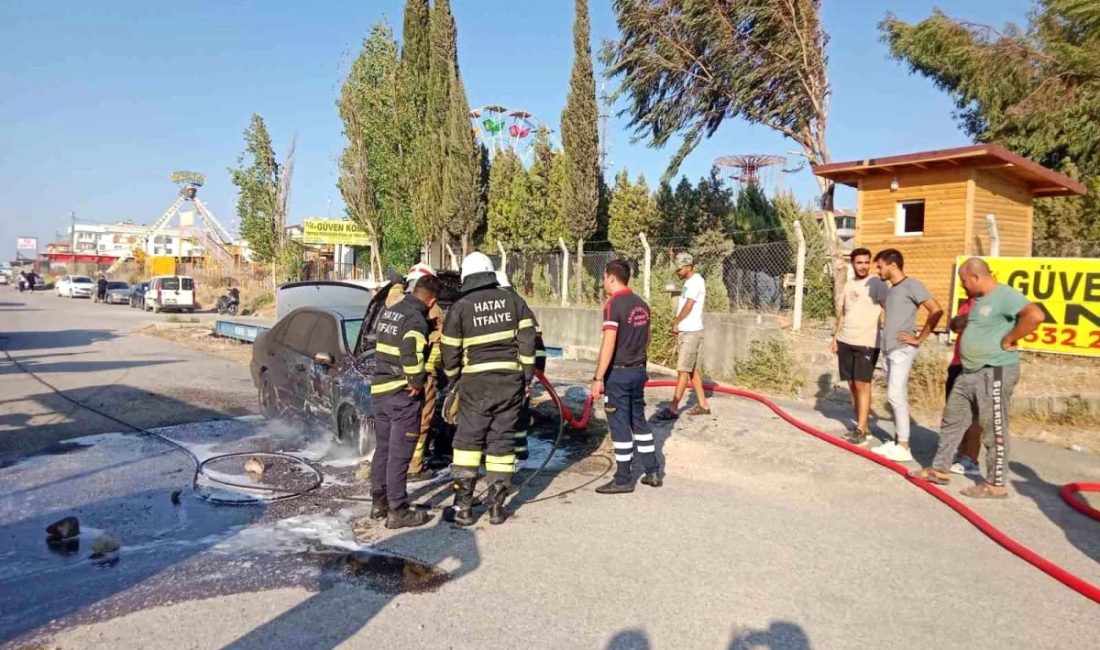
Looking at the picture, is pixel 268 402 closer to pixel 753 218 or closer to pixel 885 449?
pixel 885 449

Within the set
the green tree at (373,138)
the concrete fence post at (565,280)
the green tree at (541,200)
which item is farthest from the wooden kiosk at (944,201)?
the green tree at (373,138)

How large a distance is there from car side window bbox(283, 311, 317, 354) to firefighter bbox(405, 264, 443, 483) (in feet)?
6.58

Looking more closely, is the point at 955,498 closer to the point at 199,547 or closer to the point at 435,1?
the point at 199,547

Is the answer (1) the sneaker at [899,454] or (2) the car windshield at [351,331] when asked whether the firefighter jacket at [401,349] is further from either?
(1) the sneaker at [899,454]

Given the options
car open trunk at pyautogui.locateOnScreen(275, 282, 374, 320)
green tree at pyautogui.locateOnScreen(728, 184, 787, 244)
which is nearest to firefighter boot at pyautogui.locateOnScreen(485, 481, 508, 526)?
car open trunk at pyautogui.locateOnScreen(275, 282, 374, 320)

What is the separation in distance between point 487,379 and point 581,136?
15.8 m

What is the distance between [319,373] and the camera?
705 centimetres

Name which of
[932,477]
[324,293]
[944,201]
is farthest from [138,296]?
[932,477]

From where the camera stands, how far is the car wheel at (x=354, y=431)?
636cm

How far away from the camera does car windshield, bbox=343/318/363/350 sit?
699 cm

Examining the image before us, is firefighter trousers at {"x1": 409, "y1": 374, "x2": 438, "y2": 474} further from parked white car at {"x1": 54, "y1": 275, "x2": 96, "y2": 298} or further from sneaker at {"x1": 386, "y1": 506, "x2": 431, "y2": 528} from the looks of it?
parked white car at {"x1": 54, "y1": 275, "x2": 96, "y2": 298}

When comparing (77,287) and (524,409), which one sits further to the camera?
(77,287)

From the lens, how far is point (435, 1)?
23875 mm

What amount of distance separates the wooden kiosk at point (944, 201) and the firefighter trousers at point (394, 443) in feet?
35.0
